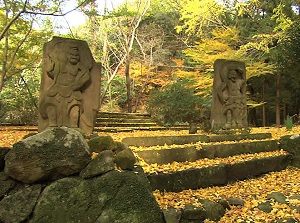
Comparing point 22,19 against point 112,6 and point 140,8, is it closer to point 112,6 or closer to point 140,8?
point 112,6

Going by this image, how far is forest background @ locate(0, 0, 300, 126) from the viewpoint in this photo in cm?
1070

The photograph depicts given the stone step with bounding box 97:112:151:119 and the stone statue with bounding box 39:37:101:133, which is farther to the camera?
the stone step with bounding box 97:112:151:119

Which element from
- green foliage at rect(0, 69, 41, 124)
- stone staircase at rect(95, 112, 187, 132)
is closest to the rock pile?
stone staircase at rect(95, 112, 187, 132)

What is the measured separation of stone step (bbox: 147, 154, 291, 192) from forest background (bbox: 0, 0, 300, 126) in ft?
20.5

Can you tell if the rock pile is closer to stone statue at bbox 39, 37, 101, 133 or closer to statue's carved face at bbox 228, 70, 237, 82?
stone statue at bbox 39, 37, 101, 133

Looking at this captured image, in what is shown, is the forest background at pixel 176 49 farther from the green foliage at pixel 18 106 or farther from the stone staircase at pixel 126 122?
the stone staircase at pixel 126 122

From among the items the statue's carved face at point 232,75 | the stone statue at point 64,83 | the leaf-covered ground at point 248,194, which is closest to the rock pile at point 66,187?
the leaf-covered ground at point 248,194

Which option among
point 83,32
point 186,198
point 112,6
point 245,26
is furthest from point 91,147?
point 83,32

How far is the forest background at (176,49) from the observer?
10.7 m

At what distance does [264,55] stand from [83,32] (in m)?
13.3

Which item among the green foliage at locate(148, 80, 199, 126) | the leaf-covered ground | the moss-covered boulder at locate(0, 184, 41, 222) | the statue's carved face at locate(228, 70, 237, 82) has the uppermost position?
the statue's carved face at locate(228, 70, 237, 82)

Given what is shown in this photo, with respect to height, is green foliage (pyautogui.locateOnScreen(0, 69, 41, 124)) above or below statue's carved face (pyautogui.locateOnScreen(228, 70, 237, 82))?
below

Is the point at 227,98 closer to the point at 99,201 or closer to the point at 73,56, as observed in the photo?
the point at 73,56

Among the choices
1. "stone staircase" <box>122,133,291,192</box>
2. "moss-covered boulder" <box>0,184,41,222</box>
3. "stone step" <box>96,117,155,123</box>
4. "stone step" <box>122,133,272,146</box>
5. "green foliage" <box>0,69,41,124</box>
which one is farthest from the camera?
"green foliage" <box>0,69,41,124</box>
